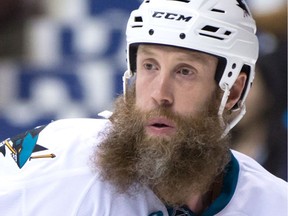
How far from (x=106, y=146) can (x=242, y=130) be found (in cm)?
115

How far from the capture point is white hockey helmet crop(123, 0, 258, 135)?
210 cm

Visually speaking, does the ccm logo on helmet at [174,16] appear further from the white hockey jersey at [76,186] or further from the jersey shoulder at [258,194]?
the jersey shoulder at [258,194]

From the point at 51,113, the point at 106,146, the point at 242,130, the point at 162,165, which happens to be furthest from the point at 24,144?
the point at 242,130

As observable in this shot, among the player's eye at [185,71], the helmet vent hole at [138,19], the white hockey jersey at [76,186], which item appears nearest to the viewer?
the white hockey jersey at [76,186]

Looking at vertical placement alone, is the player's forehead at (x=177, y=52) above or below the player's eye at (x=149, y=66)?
above

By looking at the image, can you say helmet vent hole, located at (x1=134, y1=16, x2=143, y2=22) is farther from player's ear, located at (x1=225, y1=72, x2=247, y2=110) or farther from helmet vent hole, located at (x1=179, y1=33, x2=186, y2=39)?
player's ear, located at (x1=225, y1=72, x2=247, y2=110)

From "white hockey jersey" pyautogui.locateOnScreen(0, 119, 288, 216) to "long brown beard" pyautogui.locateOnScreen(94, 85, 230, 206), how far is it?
1.2 inches

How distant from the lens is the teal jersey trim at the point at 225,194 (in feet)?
6.86

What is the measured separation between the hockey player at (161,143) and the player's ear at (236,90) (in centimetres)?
2

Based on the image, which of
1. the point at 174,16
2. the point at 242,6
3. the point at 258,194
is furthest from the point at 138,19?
the point at 258,194

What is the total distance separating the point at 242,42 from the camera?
221cm

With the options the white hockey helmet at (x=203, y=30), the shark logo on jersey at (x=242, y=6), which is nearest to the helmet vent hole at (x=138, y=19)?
the white hockey helmet at (x=203, y=30)

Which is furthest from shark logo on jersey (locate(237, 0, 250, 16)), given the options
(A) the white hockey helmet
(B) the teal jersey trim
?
(B) the teal jersey trim

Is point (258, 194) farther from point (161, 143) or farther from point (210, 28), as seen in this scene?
point (210, 28)
